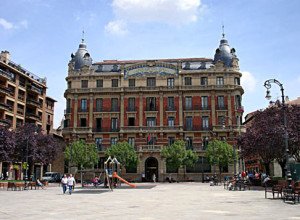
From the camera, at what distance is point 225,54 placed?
59.3m

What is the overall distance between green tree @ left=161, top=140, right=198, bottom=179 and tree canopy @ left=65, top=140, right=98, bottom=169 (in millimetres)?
10821

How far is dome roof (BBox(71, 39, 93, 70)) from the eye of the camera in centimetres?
6109

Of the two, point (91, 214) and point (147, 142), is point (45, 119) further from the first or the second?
point (91, 214)

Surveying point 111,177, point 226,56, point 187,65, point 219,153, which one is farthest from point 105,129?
point 226,56

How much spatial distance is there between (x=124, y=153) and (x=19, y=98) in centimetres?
2228

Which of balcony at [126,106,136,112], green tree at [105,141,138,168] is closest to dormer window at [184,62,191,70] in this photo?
balcony at [126,106,136,112]

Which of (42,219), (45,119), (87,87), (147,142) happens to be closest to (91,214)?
(42,219)

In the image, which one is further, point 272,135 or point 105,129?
point 105,129

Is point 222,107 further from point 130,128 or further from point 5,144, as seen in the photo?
point 5,144

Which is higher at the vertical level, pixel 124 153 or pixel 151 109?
pixel 151 109

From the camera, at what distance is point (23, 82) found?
61.4m

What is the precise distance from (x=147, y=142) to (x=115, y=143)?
5327mm

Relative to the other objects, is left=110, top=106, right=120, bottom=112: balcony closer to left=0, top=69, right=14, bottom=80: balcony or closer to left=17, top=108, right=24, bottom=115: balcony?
left=17, top=108, right=24, bottom=115: balcony

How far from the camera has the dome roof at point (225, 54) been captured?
58812 mm
